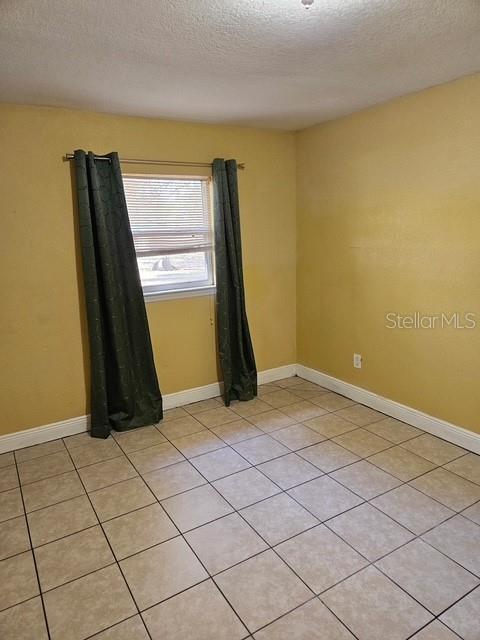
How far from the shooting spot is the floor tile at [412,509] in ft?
6.73

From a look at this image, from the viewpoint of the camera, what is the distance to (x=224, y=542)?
1.97 meters

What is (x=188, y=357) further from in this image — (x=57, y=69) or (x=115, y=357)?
(x=57, y=69)

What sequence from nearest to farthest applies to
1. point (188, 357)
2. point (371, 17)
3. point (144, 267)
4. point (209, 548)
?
point (371, 17) < point (209, 548) < point (144, 267) < point (188, 357)

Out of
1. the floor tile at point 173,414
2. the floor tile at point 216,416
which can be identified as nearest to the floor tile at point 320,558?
the floor tile at point 216,416

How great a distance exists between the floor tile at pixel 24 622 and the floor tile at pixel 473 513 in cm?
194

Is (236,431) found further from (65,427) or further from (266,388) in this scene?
(65,427)

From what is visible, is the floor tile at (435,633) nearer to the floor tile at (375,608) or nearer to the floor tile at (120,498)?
the floor tile at (375,608)

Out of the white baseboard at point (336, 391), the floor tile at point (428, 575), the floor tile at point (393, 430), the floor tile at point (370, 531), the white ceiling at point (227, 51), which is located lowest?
the floor tile at point (428, 575)

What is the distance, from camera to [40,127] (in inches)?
105

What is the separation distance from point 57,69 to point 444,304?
2.58 meters

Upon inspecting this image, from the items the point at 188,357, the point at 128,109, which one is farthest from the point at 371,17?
the point at 188,357

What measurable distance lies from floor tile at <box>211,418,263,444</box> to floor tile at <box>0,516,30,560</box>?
4.29 feet

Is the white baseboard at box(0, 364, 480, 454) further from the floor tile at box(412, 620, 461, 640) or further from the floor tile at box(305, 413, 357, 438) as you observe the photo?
the floor tile at box(412, 620, 461, 640)

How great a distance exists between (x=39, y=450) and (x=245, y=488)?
1492 mm
